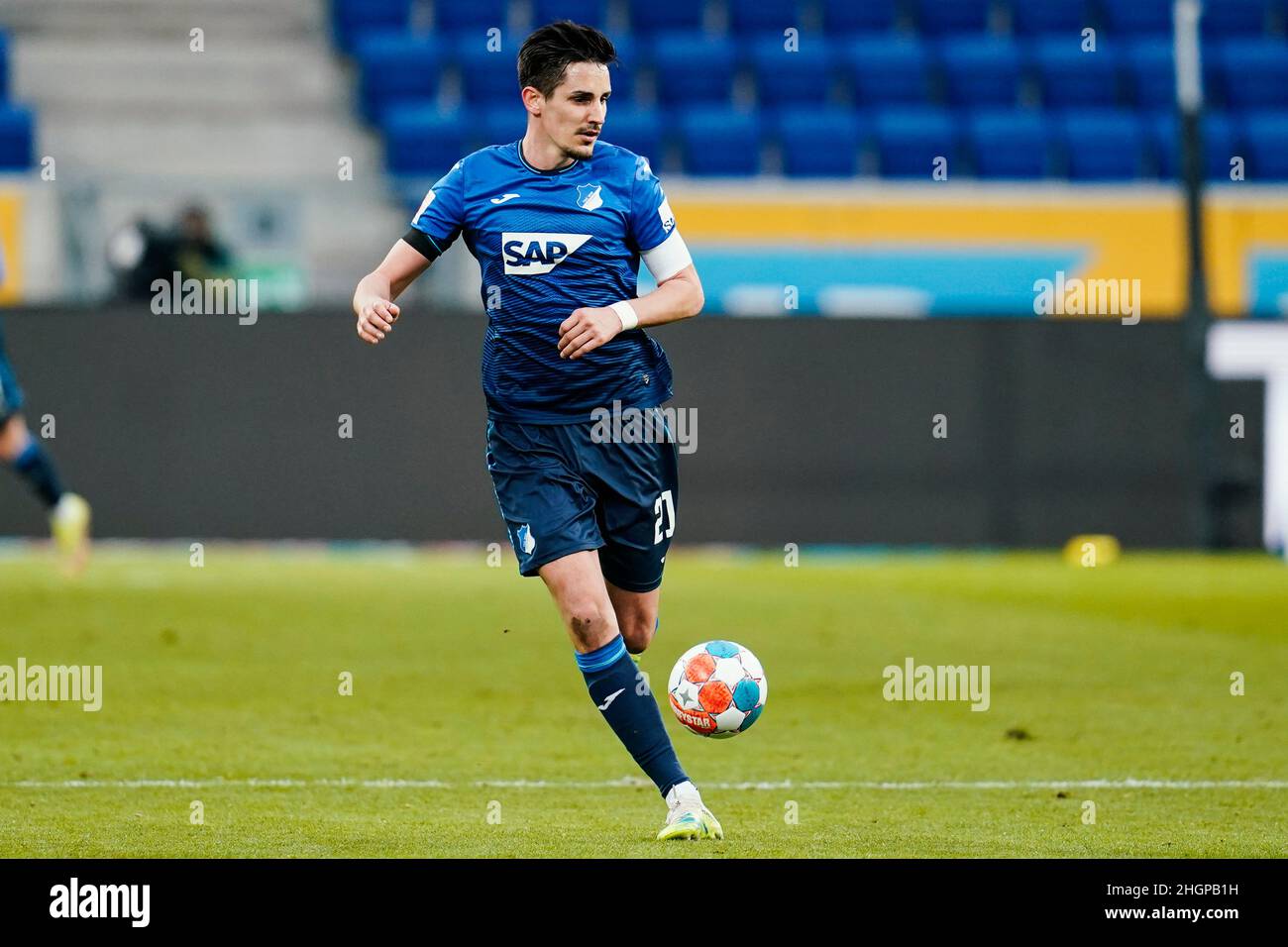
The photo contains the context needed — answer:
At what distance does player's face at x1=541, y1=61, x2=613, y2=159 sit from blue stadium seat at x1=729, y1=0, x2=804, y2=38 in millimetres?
18143

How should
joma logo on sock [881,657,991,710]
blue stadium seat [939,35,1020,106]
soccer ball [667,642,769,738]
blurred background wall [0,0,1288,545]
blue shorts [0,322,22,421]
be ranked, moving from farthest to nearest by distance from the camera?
blue stadium seat [939,35,1020,106] < blurred background wall [0,0,1288,545] < blue shorts [0,322,22,421] < joma logo on sock [881,657,991,710] < soccer ball [667,642,769,738]

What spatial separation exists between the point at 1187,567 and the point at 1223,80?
29.1 ft

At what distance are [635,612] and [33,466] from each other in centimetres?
802

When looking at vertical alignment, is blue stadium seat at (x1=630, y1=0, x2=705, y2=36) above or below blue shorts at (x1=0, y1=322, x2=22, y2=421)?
above

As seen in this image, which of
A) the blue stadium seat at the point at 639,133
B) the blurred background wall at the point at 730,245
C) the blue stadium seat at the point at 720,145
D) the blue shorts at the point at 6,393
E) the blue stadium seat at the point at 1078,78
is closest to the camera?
the blue shorts at the point at 6,393

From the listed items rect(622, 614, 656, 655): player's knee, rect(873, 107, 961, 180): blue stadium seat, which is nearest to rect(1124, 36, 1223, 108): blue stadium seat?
rect(873, 107, 961, 180): blue stadium seat

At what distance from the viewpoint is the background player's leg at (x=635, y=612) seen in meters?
6.82

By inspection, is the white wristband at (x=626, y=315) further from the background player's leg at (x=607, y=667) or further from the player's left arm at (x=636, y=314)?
the background player's leg at (x=607, y=667)

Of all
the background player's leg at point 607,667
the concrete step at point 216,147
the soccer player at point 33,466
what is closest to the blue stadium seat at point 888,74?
the concrete step at point 216,147

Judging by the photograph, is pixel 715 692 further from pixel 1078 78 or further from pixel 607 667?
Result: pixel 1078 78

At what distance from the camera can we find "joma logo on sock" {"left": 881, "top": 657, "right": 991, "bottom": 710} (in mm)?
9688

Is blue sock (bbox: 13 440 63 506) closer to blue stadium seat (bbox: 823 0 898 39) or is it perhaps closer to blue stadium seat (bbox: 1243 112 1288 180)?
blue stadium seat (bbox: 823 0 898 39)
